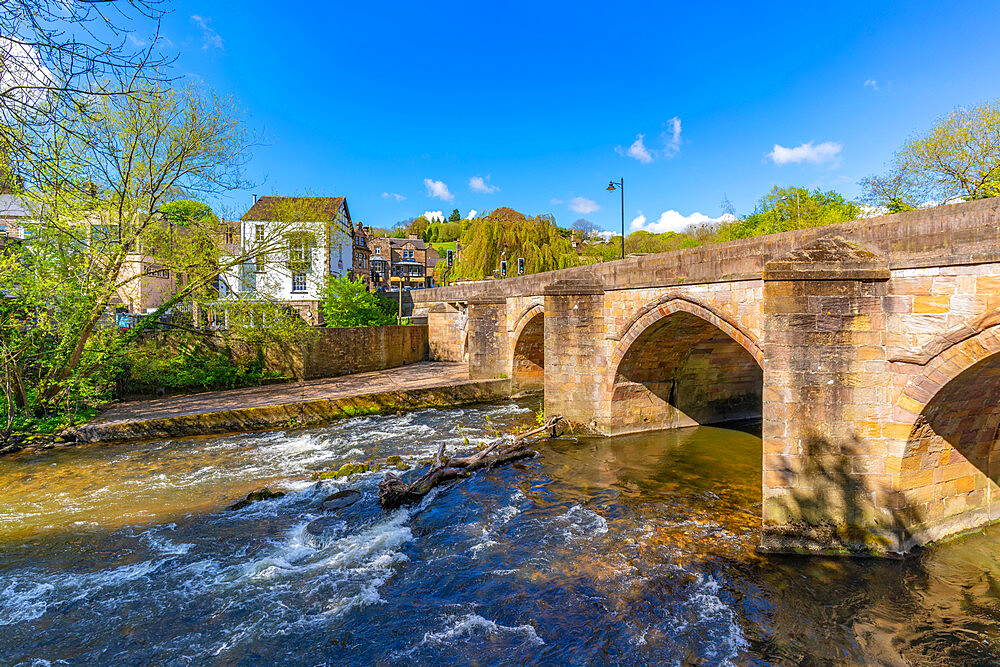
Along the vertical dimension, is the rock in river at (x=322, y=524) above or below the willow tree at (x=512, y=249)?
below

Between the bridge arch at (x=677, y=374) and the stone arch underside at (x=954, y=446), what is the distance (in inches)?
163

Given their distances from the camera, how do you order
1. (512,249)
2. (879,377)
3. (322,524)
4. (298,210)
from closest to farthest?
1. (879,377)
2. (322,524)
3. (298,210)
4. (512,249)

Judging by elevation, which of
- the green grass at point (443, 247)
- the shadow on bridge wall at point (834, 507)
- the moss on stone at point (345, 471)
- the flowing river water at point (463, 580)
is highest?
the green grass at point (443, 247)

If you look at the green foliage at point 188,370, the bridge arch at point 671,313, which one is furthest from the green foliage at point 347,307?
the bridge arch at point 671,313

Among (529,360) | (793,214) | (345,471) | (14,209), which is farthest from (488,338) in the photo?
(793,214)

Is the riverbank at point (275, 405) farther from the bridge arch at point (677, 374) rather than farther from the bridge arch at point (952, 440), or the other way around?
the bridge arch at point (952, 440)

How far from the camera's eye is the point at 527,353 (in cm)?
1814

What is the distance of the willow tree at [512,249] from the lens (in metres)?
32.2

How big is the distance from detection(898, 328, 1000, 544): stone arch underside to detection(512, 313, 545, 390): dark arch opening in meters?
11.9

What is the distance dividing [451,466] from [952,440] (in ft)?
25.5

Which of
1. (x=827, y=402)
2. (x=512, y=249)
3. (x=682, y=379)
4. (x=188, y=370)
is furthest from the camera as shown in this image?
(x=512, y=249)

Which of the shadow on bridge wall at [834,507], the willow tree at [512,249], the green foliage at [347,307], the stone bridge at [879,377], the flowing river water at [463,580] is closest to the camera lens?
the flowing river water at [463,580]

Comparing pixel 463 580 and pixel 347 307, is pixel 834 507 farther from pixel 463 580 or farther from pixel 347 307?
pixel 347 307

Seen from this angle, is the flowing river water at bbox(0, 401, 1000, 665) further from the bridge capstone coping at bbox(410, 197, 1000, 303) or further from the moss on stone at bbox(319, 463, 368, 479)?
the bridge capstone coping at bbox(410, 197, 1000, 303)
